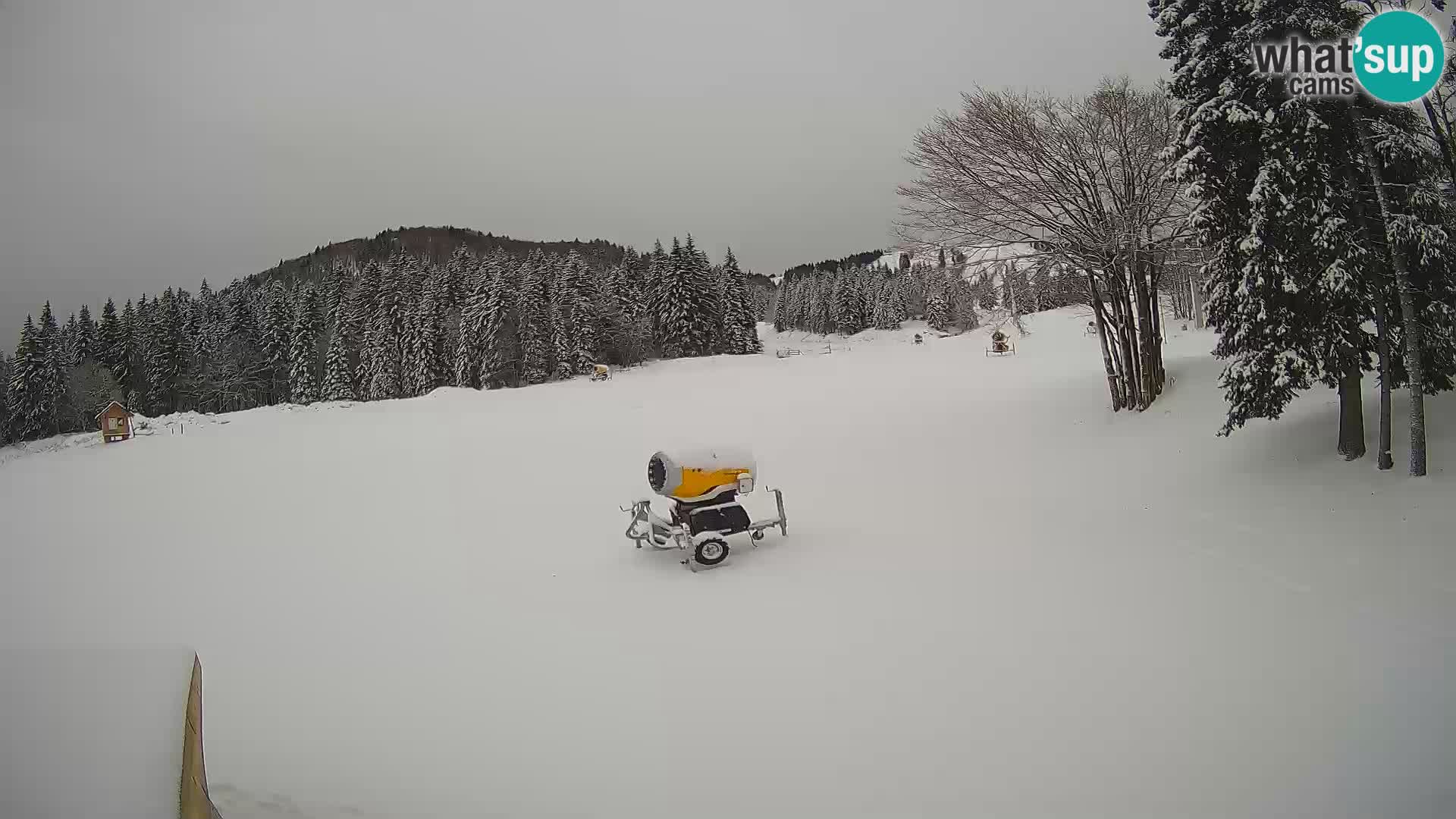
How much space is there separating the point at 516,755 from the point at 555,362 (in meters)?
42.1

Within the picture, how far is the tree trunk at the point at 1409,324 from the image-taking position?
21.2 ft

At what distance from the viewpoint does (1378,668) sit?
13.9ft

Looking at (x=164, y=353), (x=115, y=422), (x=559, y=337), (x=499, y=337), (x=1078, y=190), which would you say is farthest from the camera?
(x=559, y=337)

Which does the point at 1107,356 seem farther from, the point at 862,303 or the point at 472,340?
the point at 862,303

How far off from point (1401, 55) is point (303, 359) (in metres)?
53.3

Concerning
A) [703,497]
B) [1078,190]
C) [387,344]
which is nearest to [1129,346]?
[1078,190]

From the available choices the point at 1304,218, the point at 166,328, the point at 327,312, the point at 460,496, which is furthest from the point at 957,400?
the point at 327,312

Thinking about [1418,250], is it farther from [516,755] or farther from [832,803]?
[516,755]

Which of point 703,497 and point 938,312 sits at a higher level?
point 938,312

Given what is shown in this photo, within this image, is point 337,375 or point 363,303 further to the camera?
point 363,303

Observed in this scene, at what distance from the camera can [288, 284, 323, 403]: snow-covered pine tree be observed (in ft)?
143

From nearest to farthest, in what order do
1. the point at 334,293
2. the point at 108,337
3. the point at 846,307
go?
the point at 108,337 < the point at 334,293 < the point at 846,307

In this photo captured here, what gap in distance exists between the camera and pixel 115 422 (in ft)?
16.5

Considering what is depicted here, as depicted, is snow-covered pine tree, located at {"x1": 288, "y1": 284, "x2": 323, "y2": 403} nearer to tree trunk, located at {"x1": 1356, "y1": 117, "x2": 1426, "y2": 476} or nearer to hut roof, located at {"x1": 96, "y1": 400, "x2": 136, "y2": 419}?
hut roof, located at {"x1": 96, "y1": 400, "x2": 136, "y2": 419}
